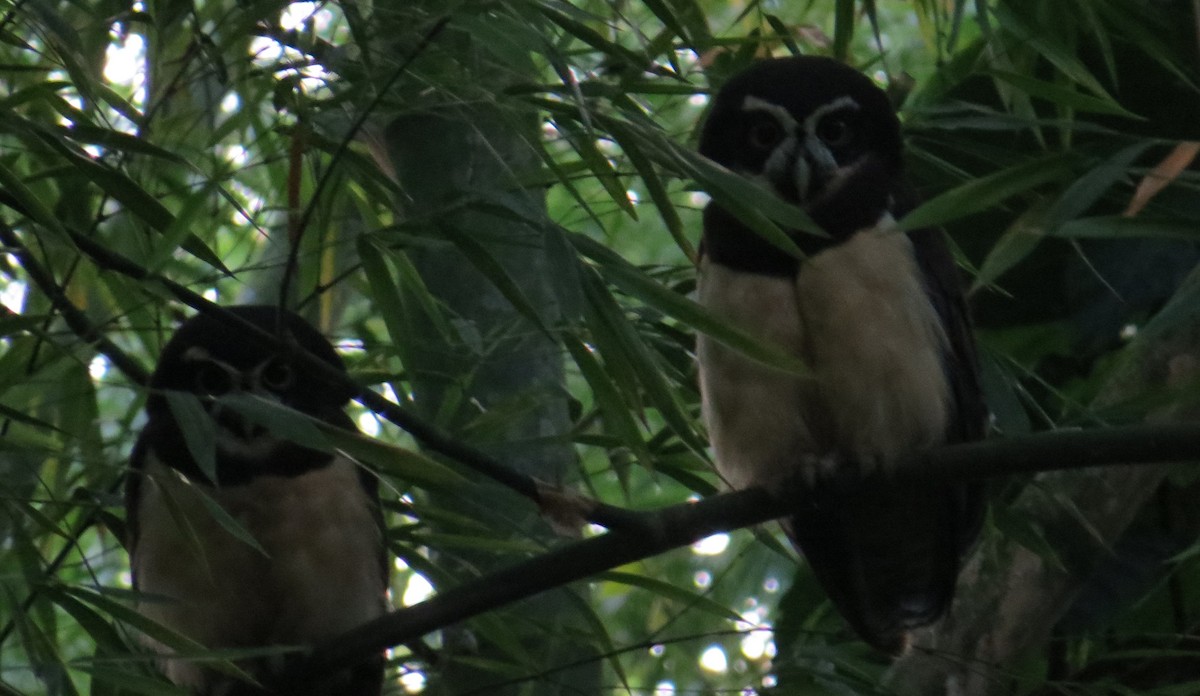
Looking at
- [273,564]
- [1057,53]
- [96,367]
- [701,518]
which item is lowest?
[701,518]

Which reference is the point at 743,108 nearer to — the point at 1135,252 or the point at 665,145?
the point at 665,145

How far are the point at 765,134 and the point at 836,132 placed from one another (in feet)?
0.37

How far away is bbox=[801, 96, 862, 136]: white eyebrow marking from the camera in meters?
2.66

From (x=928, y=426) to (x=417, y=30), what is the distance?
3.40ft

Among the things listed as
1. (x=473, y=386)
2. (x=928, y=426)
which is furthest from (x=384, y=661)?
(x=928, y=426)

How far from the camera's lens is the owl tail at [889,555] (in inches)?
114

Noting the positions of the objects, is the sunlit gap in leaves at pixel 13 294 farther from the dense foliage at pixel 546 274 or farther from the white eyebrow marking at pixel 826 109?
the white eyebrow marking at pixel 826 109

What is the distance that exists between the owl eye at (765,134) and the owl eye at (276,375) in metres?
0.87

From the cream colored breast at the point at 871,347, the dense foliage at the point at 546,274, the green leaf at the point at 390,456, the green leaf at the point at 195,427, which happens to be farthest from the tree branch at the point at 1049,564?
the green leaf at the point at 195,427

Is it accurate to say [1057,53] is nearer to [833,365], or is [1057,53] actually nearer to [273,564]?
[833,365]

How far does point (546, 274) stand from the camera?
305 cm

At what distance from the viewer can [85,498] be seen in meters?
2.41

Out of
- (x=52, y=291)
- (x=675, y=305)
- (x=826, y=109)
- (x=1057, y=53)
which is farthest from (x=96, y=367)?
(x=1057, y=53)

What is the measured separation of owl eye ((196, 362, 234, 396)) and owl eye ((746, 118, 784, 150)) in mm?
953
